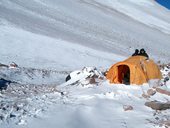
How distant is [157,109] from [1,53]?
12675mm

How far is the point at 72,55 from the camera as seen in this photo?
987 inches

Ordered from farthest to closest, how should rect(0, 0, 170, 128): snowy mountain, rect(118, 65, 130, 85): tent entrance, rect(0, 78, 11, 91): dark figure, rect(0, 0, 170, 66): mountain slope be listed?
rect(0, 0, 170, 66): mountain slope, rect(118, 65, 130, 85): tent entrance, rect(0, 78, 11, 91): dark figure, rect(0, 0, 170, 128): snowy mountain

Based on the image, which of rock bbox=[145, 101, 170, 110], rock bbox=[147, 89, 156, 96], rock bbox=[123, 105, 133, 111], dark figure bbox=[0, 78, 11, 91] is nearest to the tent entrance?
rock bbox=[147, 89, 156, 96]

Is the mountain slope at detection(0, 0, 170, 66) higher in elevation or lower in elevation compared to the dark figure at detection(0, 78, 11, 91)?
higher

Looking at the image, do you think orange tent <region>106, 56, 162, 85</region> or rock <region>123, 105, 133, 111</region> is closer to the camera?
rock <region>123, 105, 133, 111</region>

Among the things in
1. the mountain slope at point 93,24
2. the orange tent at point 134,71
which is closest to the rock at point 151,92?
the orange tent at point 134,71

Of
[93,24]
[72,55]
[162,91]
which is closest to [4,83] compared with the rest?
[162,91]

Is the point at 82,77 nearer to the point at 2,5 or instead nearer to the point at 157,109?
the point at 157,109

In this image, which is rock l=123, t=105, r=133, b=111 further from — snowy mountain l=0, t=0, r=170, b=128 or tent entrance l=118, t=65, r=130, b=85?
tent entrance l=118, t=65, r=130, b=85

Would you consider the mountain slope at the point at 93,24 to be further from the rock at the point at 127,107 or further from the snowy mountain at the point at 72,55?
the rock at the point at 127,107

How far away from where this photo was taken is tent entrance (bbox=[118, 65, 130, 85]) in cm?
1439

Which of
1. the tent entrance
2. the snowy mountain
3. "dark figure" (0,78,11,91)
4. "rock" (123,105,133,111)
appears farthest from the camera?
the tent entrance

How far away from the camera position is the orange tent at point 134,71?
548 inches

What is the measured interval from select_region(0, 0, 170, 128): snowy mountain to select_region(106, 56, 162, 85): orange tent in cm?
40
